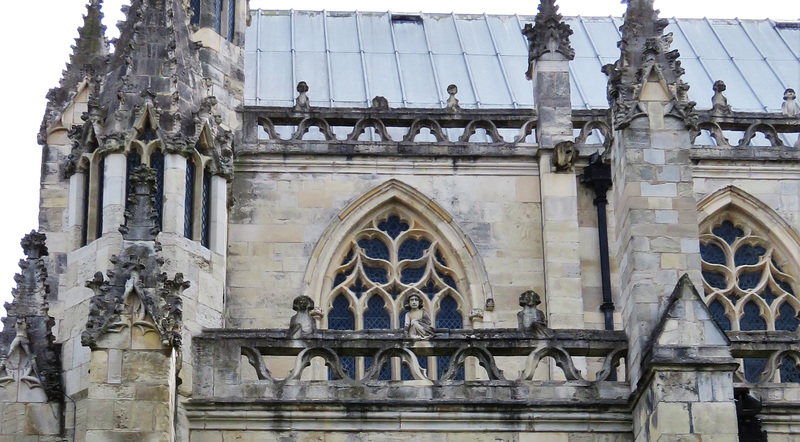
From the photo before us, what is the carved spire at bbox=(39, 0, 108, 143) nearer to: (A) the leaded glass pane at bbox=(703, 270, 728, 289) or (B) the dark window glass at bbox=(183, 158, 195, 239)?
(B) the dark window glass at bbox=(183, 158, 195, 239)

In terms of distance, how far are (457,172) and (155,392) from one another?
7852mm

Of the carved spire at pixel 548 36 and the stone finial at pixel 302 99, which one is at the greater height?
the carved spire at pixel 548 36

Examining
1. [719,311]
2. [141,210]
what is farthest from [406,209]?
[141,210]

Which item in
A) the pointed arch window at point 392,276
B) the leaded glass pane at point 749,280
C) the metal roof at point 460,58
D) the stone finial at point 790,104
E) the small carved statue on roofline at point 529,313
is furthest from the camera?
the metal roof at point 460,58

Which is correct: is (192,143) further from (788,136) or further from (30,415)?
(788,136)

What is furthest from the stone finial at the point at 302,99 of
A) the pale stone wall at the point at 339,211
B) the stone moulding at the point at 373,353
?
the stone moulding at the point at 373,353

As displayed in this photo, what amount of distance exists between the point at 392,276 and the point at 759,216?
4749mm

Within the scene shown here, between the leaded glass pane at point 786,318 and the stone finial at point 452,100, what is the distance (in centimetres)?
479

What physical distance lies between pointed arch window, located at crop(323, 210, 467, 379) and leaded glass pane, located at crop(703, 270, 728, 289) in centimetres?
318

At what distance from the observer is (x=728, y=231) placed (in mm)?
22359

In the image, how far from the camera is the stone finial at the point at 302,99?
21969 mm

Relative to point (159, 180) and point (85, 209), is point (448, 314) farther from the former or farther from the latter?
point (85, 209)

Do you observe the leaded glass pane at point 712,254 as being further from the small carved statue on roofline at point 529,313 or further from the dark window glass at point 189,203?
the dark window glass at point 189,203

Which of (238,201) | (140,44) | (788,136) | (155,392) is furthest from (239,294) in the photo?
(788,136)
